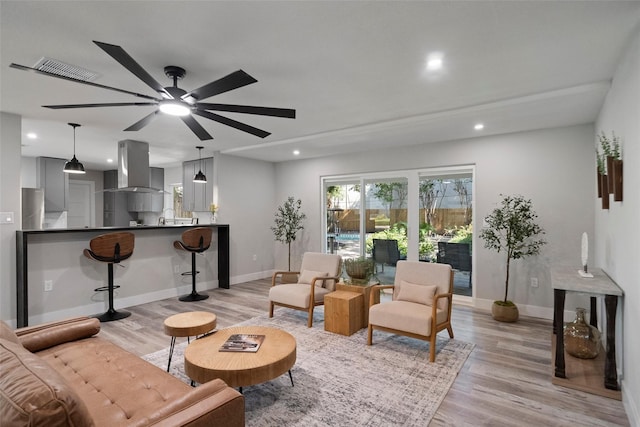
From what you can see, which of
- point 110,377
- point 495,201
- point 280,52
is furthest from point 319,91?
point 495,201

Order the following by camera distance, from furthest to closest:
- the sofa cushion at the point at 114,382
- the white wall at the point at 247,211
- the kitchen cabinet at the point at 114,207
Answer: the kitchen cabinet at the point at 114,207, the white wall at the point at 247,211, the sofa cushion at the point at 114,382

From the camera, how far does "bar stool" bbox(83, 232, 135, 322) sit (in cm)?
425

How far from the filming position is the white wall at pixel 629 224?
2.11m

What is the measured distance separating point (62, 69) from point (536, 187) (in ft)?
17.8

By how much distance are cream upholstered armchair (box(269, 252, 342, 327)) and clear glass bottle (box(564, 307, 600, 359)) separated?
2497 mm

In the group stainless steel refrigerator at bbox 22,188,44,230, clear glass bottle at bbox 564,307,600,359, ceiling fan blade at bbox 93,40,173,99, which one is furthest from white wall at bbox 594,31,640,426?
stainless steel refrigerator at bbox 22,188,44,230

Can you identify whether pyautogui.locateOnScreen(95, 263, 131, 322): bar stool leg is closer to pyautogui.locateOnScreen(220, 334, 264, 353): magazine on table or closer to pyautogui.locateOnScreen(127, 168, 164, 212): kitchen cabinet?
pyautogui.locateOnScreen(220, 334, 264, 353): magazine on table

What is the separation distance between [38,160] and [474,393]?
28.8 ft

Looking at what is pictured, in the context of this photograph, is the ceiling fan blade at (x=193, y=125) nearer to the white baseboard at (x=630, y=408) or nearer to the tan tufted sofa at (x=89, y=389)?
the tan tufted sofa at (x=89, y=389)

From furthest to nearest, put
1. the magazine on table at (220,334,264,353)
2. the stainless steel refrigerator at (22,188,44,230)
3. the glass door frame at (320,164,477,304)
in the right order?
the stainless steel refrigerator at (22,188,44,230)
the glass door frame at (320,164,477,304)
the magazine on table at (220,334,264,353)

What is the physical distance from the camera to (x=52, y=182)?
719cm

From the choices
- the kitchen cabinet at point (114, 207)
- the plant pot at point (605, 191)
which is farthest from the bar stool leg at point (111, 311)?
the plant pot at point (605, 191)

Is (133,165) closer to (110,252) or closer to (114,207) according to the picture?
(110,252)

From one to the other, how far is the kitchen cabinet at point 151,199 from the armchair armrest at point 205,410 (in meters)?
7.92
